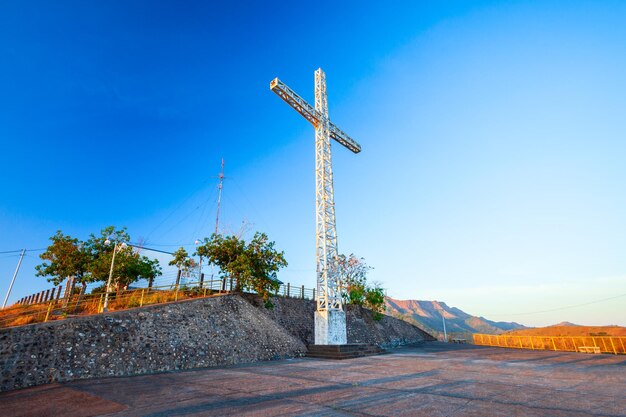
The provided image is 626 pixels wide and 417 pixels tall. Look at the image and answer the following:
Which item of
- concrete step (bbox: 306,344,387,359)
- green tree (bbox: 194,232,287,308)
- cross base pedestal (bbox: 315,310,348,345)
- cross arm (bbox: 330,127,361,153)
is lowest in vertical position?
concrete step (bbox: 306,344,387,359)

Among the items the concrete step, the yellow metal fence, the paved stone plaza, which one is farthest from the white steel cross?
the yellow metal fence

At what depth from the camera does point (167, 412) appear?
6.02m

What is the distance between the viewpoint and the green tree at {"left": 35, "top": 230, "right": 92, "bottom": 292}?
2669 cm

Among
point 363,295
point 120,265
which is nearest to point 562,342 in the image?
point 363,295

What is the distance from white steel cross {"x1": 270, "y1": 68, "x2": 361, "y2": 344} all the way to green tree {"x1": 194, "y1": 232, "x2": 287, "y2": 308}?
11.5 feet

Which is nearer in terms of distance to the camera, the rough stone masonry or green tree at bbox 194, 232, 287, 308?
the rough stone masonry

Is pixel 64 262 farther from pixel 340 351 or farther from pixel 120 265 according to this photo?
Result: pixel 340 351

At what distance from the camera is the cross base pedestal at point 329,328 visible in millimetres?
20578

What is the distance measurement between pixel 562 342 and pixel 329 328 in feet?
72.7

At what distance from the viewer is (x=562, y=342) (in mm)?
25938

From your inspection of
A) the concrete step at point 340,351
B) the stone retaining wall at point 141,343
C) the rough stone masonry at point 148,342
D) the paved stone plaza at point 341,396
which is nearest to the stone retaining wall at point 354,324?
the rough stone masonry at point 148,342

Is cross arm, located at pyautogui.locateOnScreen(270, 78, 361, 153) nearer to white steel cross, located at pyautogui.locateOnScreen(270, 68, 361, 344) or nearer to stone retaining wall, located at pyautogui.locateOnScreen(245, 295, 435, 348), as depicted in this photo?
white steel cross, located at pyautogui.locateOnScreen(270, 68, 361, 344)

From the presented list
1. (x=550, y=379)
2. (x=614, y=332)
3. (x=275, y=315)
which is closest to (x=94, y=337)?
(x=275, y=315)

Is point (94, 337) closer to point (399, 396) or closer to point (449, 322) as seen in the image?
point (399, 396)
